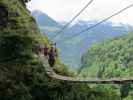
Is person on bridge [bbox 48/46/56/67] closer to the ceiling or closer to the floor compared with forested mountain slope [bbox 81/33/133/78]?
closer to the floor

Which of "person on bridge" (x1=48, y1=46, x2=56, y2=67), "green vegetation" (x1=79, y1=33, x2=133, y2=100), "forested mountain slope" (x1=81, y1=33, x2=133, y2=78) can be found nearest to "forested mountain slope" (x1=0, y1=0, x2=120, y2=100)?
"person on bridge" (x1=48, y1=46, x2=56, y2=67)

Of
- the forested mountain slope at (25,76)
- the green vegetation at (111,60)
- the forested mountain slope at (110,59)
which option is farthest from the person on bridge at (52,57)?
the forested mountain slope at (110,59)

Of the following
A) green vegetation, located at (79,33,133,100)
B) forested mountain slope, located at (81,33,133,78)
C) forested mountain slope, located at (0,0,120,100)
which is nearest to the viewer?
forested mountain slope, located at (0,0,120,100)

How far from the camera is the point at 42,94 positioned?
28.3 m

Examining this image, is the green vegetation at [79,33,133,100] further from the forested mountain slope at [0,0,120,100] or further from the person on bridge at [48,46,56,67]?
the forested mountain slope at [0,0,120,100]

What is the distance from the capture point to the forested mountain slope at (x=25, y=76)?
88.5 ft

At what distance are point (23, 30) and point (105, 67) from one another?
97.0 meters

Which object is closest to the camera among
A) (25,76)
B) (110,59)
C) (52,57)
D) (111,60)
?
(25,76)

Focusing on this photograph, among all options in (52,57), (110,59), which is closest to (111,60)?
(110,59)

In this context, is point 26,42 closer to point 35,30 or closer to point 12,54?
point 12,54

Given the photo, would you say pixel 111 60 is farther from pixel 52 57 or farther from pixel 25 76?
pixel 25 76

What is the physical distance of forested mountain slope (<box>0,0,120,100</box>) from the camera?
2698 cm

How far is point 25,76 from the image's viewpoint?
28.4 metres

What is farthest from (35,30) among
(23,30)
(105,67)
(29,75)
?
(105,67)
